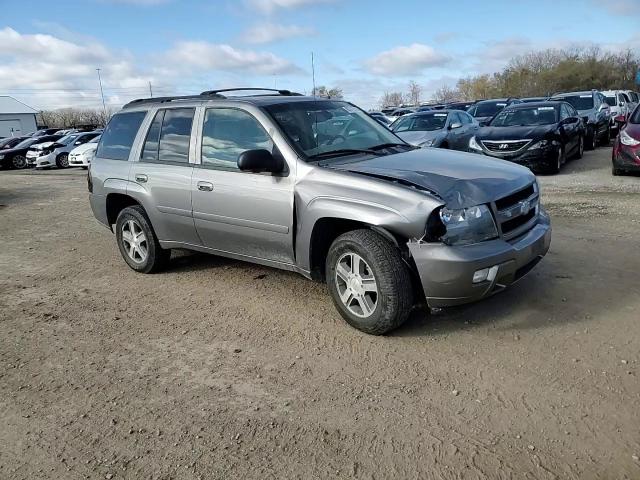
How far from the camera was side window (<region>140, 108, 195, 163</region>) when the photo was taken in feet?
17.0

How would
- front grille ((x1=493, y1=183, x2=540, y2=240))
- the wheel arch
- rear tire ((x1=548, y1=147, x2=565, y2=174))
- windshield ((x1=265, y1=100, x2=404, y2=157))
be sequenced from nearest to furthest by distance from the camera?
front grille ((x1=493, y1=183, x2=540, y2=240)), windshield ((x1=265, y1=100, x2=404, y2=157)), the wheel arch, rear tire ((x1=548, y1=147, x2=565, y2=174))

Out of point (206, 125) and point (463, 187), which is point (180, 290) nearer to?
point (206, 125)

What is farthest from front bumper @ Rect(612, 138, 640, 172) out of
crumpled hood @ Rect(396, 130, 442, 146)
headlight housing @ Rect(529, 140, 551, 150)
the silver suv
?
the silver suv

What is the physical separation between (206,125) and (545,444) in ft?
12.5

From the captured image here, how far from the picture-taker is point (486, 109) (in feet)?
64.8

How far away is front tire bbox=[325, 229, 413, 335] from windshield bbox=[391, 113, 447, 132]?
348 inches

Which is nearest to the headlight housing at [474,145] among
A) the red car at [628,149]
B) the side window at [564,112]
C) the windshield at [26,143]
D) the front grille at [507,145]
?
the front grille at [507,145]

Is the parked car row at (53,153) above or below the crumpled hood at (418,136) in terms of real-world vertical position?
below

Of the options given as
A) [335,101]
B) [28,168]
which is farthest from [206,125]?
[28,168]

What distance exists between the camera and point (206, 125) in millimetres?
4996

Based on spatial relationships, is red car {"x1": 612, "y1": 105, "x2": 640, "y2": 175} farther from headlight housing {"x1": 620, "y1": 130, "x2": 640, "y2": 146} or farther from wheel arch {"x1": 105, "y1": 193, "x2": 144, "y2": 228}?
wheel arch {"x1": 105, "y1": 193, "x2": 144, "y2": 228}

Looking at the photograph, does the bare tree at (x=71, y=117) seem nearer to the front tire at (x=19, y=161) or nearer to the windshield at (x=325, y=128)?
the front tire at (x=19, y=161)

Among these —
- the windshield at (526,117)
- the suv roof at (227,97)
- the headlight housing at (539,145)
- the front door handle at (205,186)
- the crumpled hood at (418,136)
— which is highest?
the suv roof at (227,97)

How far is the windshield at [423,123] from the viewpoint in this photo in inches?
487
